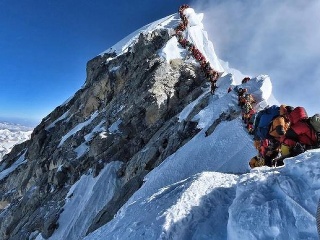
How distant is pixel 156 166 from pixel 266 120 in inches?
552

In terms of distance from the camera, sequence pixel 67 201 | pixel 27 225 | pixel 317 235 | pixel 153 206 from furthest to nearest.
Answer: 1. pixel 27 225
2. pixel 67 201
3. pixel 153 206
4. pixel 317 235

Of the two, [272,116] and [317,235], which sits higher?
[272,116]

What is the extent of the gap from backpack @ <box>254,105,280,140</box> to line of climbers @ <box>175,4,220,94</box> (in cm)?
1769

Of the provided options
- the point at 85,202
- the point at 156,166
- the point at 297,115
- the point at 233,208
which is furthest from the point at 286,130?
the point at 85,202

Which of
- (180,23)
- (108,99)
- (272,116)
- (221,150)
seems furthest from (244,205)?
(180,23)

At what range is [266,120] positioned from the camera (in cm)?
1152

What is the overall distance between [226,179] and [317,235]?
3.86 metres

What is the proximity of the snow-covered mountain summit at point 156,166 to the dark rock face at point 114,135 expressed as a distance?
158mm

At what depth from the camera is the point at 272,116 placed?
11383mm

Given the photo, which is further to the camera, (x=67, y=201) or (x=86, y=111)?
(x=86, y=111)

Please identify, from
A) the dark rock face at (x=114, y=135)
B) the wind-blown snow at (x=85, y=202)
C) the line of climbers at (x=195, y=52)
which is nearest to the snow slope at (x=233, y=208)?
the dark rock face at (x=114, y=135)

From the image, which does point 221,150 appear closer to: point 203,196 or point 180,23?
point 203,196

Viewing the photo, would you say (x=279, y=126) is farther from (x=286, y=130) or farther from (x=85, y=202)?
(x=85, y=202)

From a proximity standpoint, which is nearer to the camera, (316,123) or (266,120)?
(316,123)
